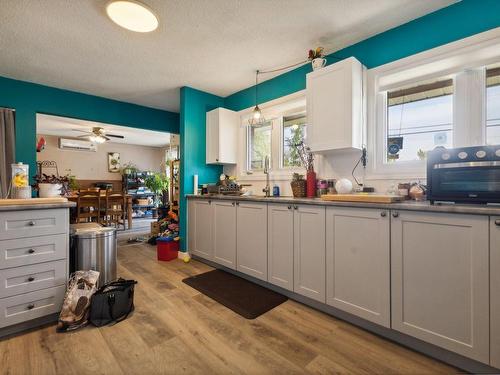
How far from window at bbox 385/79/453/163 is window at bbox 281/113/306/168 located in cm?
103

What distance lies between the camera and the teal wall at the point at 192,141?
12.0ft

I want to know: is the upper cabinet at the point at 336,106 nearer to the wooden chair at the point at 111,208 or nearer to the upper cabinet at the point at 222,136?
the upper cabinet at the point at 222,136

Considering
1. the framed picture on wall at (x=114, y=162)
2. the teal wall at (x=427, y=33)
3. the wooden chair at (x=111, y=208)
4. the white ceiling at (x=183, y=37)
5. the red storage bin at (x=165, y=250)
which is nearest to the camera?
the teal wall at (x=427, y=33)

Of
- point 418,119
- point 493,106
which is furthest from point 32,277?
point 493,106

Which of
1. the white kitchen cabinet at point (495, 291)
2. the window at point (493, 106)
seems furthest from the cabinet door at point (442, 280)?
the window at point (493, 106)

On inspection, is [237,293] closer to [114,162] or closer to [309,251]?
[309,251]

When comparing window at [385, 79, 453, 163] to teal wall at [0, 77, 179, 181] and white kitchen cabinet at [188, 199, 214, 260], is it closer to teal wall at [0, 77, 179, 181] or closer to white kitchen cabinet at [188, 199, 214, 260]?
white kitchen cabinet at [188, 199, 214, 260]

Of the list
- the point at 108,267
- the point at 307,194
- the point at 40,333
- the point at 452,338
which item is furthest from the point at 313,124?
the point at 40,333

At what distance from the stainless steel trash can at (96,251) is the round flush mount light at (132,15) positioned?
1874 mm

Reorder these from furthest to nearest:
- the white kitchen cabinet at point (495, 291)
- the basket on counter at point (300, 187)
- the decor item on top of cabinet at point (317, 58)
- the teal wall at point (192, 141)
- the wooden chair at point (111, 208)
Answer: the wooden chair at point (111, 208) → the teal wall at point (192, 141) → the basket on counter at point (300, 187) → the decor item on top of cabinet at point (317, 58) → the white kitchen cabinet at point (495, 291)

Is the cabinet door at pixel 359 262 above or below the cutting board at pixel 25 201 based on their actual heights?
below

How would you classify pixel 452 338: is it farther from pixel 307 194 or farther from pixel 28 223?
pixel 28 223

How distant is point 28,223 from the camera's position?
1.77 metres

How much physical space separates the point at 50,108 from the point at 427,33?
4.70 m
